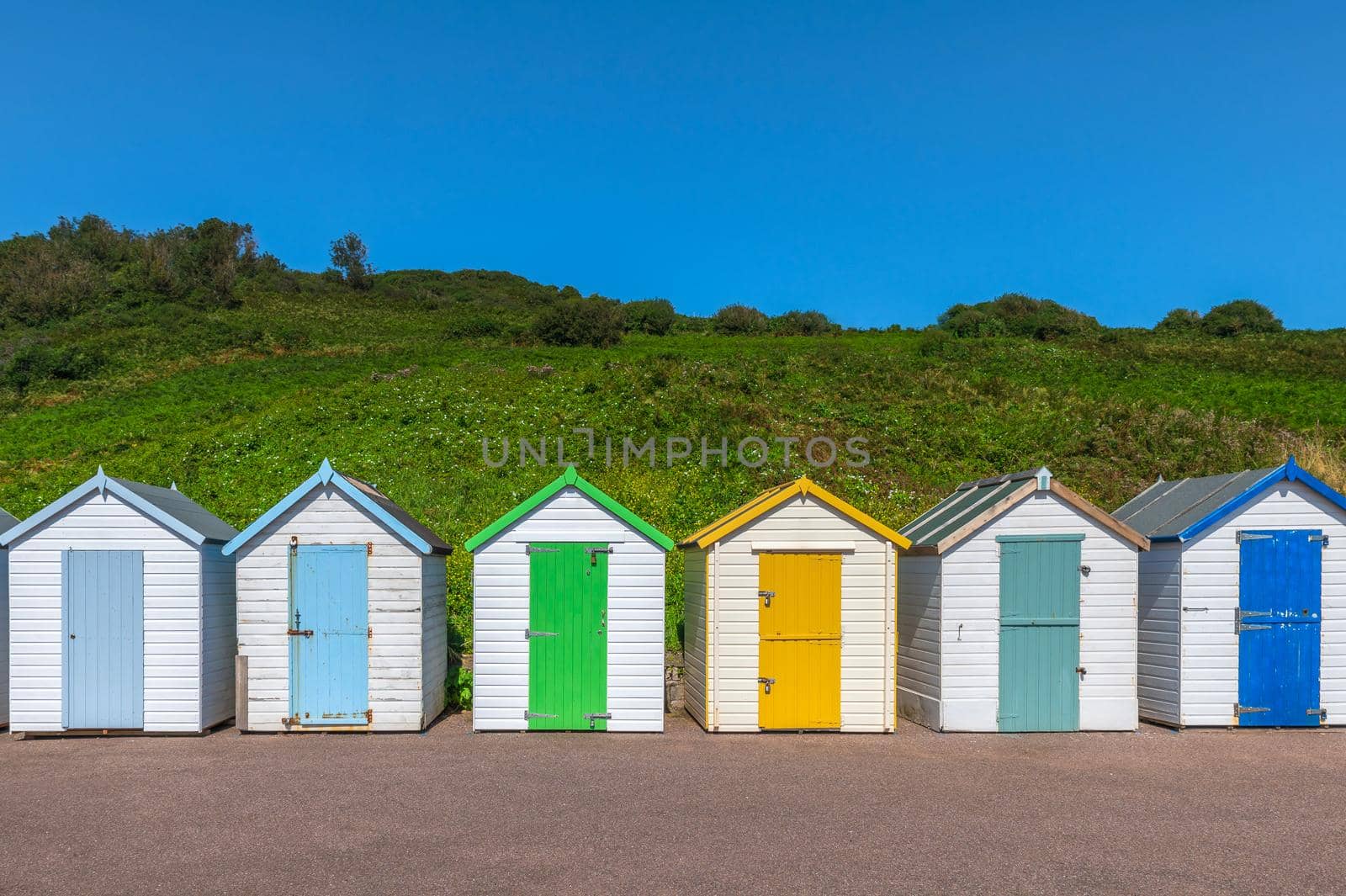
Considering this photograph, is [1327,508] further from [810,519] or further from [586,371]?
[586,371]

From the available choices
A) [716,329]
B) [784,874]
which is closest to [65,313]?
[716,329]

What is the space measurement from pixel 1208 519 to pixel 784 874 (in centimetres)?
793

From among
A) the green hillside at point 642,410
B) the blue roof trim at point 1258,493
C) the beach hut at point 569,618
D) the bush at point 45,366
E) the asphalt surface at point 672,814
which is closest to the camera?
the asphalt surface at point 672,814

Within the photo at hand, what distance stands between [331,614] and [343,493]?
1.44 metres

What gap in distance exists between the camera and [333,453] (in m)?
26.2

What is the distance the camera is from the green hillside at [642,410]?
79.7ft

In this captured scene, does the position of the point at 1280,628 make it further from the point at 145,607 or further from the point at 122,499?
the point at 122,499

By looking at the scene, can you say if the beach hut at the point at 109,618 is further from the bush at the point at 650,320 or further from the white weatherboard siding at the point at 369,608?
the bush at the point at 650,320

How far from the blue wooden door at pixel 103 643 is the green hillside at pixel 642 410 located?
15.4 ft

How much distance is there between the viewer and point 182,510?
38.2 ft

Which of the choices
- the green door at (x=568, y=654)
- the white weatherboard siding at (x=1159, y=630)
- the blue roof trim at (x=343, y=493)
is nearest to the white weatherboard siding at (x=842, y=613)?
the green door at (x=568, y=654)

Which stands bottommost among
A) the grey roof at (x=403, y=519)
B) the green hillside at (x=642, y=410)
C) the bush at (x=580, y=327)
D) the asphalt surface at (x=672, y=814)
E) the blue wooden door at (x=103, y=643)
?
the asphalt surface at (x=672, y=814)

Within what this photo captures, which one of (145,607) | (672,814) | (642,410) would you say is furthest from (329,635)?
(642,410)

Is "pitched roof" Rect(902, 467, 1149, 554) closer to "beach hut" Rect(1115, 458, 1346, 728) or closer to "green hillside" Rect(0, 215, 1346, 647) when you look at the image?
"beach hut" Rect(1115, 458, 1346, 728)
